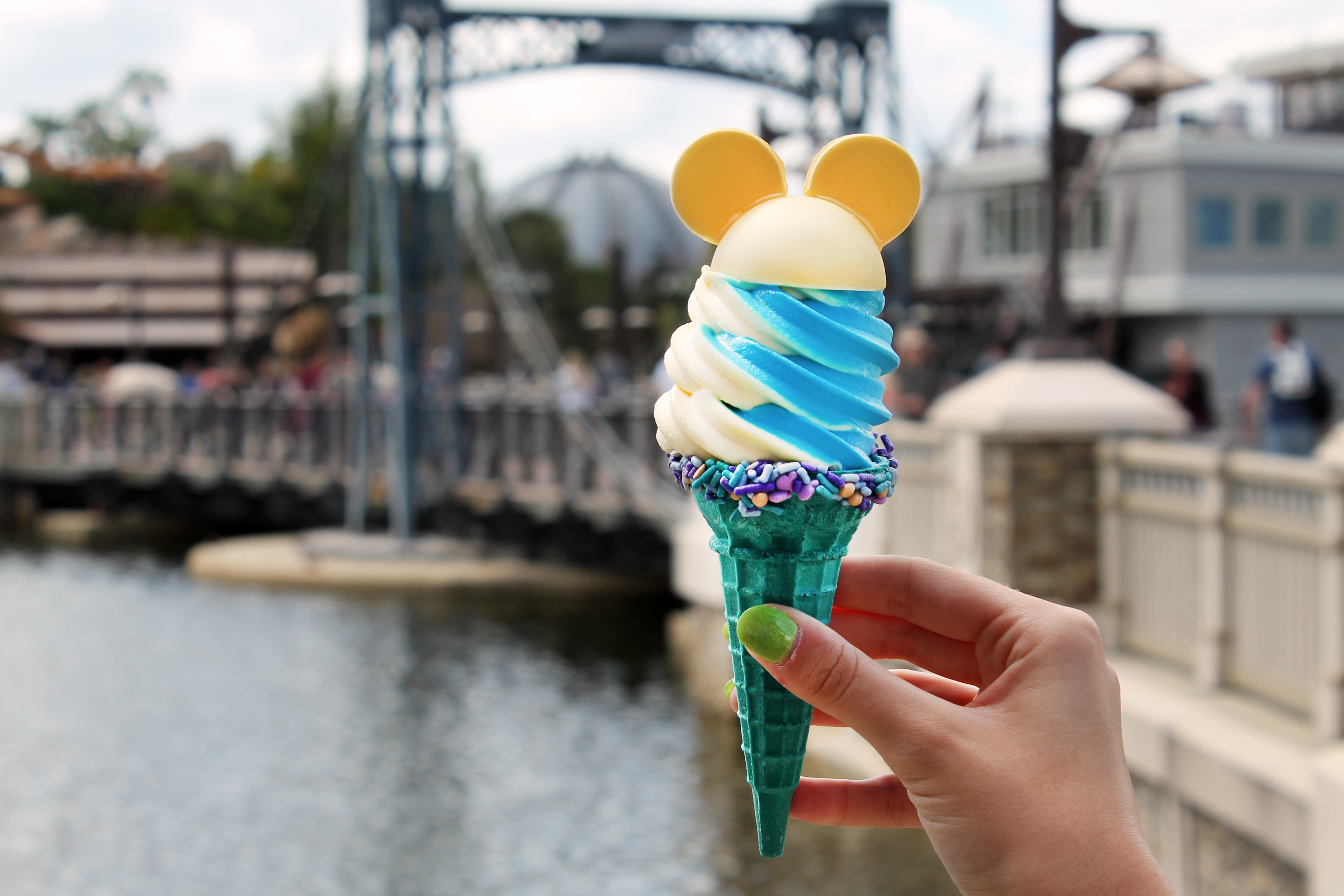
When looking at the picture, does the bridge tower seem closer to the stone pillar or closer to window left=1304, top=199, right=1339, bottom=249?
the stone pillar

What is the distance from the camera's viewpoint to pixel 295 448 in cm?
2219

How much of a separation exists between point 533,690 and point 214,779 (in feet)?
11.0

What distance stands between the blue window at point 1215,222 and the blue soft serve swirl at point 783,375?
32.6 metres

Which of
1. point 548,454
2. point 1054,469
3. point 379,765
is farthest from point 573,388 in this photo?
point 1054,469

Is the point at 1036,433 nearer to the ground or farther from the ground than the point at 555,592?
farther from the ground

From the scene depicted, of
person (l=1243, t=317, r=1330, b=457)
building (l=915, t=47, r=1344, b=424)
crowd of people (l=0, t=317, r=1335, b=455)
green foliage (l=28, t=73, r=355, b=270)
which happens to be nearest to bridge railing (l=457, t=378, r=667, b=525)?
crowd of people (l=0, t=317, r=1335, b=455)

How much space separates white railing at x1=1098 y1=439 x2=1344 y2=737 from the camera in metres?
6.00

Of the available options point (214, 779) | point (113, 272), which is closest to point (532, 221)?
point (113, 272)

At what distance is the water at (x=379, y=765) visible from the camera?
346 inches

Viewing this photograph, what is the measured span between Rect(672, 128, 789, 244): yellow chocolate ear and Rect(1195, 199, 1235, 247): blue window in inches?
1284

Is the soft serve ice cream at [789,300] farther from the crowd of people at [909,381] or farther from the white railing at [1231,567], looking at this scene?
the white railing at [1231,567]

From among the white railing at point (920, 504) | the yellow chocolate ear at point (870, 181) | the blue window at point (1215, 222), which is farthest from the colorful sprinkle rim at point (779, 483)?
the blue window at point (1215, 222)

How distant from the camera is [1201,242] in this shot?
105 ft

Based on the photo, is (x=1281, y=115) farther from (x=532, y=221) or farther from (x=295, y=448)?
(x=295, y=448)
